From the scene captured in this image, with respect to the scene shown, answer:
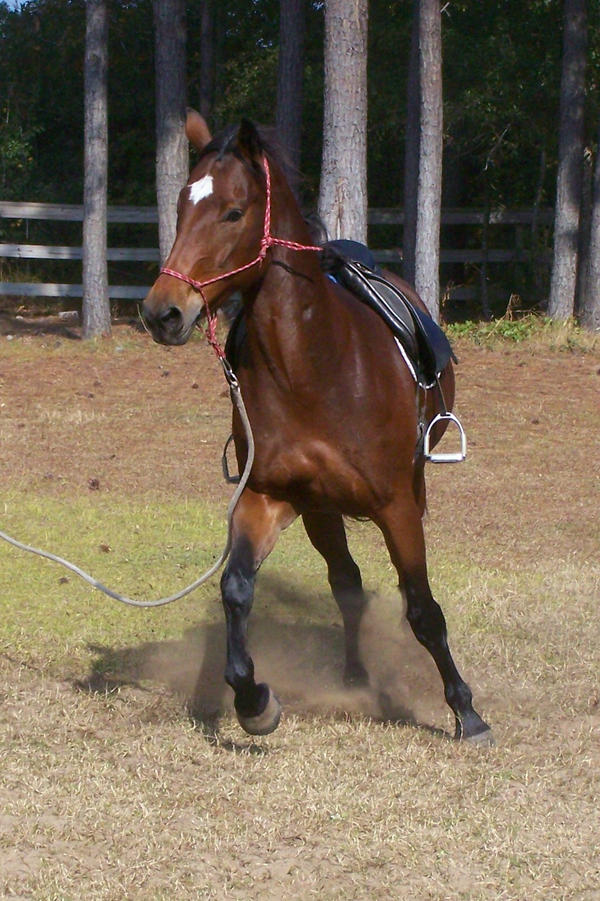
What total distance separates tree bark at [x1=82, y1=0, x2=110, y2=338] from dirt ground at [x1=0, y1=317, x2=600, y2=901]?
8.44 meters

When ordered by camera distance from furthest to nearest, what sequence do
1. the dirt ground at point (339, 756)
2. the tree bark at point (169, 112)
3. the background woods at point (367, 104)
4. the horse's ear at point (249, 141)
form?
the background woods at point (367, 104), the tree bark at point (169, 112), the horse's ear at point (249, 141), the dirt ground at point (339, 756)

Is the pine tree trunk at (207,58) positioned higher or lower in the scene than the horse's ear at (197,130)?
higher

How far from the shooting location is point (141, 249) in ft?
71.5

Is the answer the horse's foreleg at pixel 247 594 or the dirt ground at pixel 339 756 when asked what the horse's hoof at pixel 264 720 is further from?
the dirt ground at pixel 339 756

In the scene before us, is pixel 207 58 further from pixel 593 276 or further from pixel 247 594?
pixel 247 594

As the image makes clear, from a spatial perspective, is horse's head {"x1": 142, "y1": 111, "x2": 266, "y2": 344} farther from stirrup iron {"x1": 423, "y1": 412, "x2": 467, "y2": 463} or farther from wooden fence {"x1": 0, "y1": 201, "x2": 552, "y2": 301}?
wooden fence {"x1": 0, "y1": 201, "x2": 552, "y2": 301}

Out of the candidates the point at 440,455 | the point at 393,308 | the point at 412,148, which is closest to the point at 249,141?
the point at 393,308

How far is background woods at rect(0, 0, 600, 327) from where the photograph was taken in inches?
755

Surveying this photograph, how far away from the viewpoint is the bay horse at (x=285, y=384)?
4.54 meters

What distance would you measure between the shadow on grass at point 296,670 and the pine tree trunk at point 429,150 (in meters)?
9.89

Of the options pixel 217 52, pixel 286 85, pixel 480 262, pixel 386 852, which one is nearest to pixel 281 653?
pixel 386 852

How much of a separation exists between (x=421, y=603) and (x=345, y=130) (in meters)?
10.1

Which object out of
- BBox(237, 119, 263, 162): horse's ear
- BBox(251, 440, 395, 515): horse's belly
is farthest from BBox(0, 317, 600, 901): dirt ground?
BBox(237, 119, 263, 162): horse's ear

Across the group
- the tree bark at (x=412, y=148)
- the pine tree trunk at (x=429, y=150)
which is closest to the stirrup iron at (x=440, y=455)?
the pine tree trunk at (x=429, y=150)
